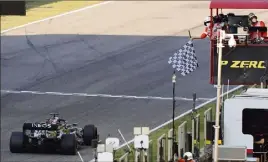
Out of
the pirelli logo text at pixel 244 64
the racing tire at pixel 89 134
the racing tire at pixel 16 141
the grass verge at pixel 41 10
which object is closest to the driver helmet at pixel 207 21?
the pirelli logo text at pixel 244 64

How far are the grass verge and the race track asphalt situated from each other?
1.30 m

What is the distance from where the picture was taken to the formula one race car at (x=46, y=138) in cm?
3212

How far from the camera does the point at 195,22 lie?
5822cm

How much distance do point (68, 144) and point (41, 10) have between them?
1290 inches

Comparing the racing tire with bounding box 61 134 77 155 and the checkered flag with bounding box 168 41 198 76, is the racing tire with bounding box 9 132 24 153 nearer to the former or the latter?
the racing tire with bounding box 61 134 77 155

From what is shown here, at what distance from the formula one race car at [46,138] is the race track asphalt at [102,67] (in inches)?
11.7

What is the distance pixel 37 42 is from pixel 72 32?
3.13 metres

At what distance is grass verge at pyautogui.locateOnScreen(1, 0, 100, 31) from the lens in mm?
60394

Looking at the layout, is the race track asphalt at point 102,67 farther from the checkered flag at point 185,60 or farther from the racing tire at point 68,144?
the checkered flag at point 185,60

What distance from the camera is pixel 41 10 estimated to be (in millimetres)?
64312

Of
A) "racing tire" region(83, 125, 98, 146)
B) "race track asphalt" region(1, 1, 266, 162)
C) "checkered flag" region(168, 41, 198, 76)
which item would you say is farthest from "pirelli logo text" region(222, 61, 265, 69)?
"racing tire" region(83, 125, 98, 146)

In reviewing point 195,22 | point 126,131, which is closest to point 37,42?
point 195,22

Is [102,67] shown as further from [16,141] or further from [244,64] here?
[244,64]

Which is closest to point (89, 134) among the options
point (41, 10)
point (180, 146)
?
point (180, 146)
